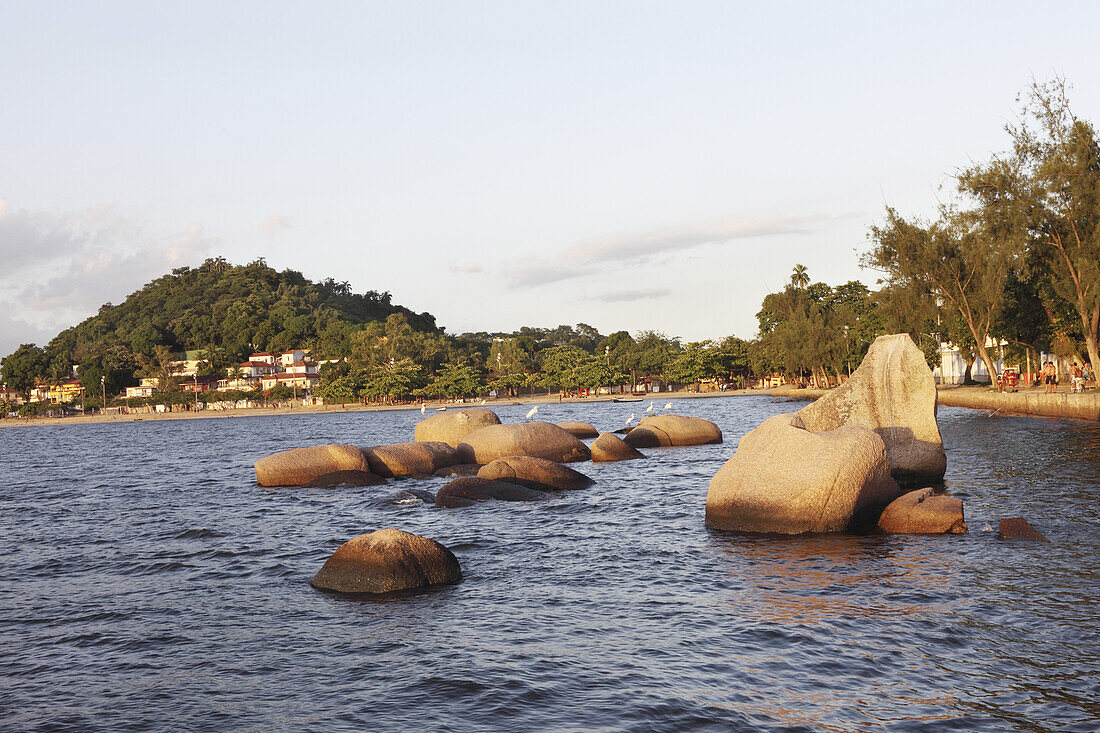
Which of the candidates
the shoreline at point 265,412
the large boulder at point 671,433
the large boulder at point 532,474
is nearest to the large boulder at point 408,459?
the large boulder at point 532,474

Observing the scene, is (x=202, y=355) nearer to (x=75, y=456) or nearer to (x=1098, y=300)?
(x=75, y=456)

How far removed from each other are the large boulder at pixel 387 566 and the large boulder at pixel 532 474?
8.47m

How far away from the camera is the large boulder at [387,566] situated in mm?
11617

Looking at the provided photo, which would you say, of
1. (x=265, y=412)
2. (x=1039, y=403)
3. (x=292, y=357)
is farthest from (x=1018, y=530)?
(x=292, y=357)

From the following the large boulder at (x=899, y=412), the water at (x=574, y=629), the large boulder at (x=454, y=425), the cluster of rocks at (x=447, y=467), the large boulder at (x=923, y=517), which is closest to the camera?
the water at (x=574, y=629)

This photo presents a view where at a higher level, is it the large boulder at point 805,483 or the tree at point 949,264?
the tree at point 949,264

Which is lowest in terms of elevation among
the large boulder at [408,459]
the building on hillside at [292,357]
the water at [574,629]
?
the water at [574,629]

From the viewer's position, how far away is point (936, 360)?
77.4 metres

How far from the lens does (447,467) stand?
1022 inches

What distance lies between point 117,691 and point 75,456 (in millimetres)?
47367

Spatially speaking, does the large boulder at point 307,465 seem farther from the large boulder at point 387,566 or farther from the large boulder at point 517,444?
the large boulder at point 387,566

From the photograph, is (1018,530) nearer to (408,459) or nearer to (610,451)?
(610,451)

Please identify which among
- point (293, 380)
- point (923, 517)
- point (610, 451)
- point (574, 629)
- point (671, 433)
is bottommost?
point (574, 629)

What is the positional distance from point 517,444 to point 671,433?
9277 millimetres
